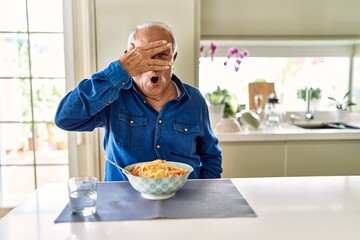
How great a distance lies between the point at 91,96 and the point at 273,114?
5.54ft

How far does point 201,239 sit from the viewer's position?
0.73 metres

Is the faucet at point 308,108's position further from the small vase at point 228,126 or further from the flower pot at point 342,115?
the small vase at point 228,126

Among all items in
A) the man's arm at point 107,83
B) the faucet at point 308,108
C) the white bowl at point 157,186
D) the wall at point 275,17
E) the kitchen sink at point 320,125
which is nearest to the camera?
the white bowl at point 157,186

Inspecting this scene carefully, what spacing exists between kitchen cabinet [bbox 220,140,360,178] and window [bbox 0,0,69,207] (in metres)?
1.15

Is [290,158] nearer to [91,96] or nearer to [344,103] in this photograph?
[344,103]

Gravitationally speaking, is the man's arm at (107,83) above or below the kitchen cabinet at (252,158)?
above

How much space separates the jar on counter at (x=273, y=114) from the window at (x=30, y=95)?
57.4 inches

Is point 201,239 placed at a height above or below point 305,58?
below

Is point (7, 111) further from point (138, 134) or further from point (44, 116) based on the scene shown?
point (138, 134)

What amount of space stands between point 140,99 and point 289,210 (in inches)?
27.4

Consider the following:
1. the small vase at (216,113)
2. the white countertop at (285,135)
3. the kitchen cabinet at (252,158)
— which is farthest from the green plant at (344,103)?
the small vase at (216,113)

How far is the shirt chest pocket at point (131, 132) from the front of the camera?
1276 mm

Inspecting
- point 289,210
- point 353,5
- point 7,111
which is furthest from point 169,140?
point 353,5

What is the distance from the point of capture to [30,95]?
2244 millimetres
